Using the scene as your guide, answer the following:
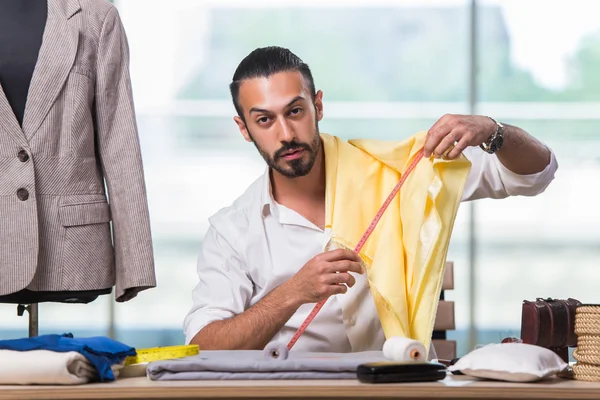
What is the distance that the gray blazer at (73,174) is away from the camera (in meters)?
2.20

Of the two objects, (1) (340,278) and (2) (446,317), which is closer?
(1) (340,278)

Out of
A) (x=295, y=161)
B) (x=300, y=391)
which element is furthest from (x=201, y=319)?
(x=300, y=391)

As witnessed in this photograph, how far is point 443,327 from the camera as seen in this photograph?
2844 millimetres

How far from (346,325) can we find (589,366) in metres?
0.87

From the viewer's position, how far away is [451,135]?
6.72ft

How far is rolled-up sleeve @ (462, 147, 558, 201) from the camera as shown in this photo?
252 centimetres

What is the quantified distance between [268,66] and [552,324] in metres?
1.12

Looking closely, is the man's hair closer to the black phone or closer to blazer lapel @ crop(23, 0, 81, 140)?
blazer lapel @ crop(23, 0, 81, 140)

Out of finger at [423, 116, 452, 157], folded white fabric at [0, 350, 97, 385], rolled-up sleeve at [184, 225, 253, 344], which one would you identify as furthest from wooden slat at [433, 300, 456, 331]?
folded white fabric at [0, 350, 97, 385]

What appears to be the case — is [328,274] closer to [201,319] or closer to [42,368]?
[201,319]

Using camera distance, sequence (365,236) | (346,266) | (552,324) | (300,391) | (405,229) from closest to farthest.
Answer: (300,391)
(552,324)
(346,266)
(365,236)
(405,229)

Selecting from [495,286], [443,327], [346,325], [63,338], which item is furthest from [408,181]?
[495,286]

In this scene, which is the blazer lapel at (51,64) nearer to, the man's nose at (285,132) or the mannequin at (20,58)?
the mannequin at (20,58)

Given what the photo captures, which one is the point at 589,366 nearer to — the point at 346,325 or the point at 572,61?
the point at 346,325
